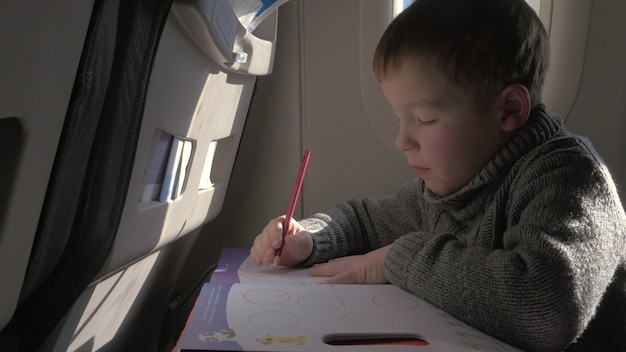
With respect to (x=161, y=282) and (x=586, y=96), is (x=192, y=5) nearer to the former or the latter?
(x=161, y=282)

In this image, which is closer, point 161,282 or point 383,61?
point 383,61

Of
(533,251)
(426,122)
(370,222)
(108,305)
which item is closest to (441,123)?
(426,122)

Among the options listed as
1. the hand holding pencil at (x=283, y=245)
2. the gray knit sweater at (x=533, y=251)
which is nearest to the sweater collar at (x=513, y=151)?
the gray knit sweater at (x=533, y=251)

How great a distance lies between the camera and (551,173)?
62cm

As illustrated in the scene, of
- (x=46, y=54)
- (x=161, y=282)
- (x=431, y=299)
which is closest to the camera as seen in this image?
(x=46, y=54)

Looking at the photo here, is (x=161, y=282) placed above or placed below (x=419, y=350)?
below

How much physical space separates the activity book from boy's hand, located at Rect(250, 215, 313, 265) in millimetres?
186

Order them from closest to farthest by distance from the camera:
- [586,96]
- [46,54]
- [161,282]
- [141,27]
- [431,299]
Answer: [46,54] < [141,27] < [431,299] < [161,282] < [586,96]

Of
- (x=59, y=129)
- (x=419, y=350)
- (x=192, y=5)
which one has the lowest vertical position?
(x=419, y=350)

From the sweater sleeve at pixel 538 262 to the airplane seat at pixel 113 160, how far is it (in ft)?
0.93

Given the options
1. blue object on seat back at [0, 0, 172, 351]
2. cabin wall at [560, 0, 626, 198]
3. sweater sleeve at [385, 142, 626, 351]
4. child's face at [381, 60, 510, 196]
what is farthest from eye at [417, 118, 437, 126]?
cabin wall at [560, 0, 626, 198]

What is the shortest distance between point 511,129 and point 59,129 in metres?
0.51

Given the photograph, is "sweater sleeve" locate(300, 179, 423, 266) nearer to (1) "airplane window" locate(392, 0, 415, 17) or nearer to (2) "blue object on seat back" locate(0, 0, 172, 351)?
(1) "airplane window" locate(392, 0, 415, 17)

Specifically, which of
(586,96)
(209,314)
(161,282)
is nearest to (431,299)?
(209,314)
